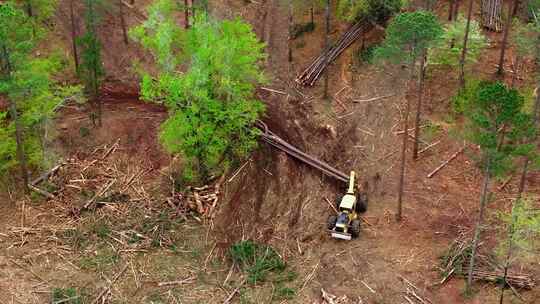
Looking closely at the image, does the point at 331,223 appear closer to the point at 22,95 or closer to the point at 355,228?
the point at 355,228

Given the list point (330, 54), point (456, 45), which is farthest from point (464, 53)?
point (330, 54)

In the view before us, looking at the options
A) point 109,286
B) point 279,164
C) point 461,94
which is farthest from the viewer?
point 461,94

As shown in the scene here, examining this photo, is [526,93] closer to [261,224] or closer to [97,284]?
[261,224]

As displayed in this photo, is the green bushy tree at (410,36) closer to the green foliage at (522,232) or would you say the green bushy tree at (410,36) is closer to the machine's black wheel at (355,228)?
the green foliage at (522,232)

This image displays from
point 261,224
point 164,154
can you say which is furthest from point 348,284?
point 164,154

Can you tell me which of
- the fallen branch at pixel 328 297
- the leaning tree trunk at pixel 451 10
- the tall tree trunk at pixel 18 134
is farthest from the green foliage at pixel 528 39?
the tall tree trunk at pixel 18 134

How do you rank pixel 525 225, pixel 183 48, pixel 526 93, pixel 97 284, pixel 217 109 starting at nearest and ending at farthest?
pixel 525 225 → pixel 97 284 → pixel 217 109 → pixel 183 48 → pixel 526 93

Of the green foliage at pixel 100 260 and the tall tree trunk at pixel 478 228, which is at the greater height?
the tall tree trunk at pixel 478 228
